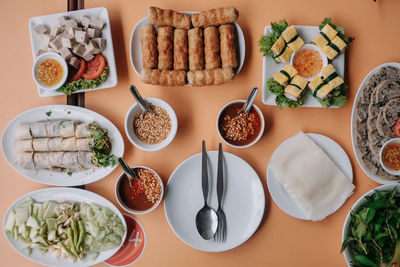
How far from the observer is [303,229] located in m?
2.24

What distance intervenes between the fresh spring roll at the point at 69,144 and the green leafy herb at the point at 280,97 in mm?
1439

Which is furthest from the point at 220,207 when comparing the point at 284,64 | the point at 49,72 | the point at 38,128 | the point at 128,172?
the point at 49,72

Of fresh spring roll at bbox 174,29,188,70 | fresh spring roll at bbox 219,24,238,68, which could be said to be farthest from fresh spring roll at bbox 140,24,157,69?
fresh spring roll at bbox 219,24,238,68

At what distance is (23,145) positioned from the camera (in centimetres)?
223

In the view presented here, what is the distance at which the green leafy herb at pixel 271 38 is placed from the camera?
7.08ft

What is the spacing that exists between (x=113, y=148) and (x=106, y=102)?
1.16ft

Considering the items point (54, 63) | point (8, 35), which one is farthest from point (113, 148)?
point (8, 35)

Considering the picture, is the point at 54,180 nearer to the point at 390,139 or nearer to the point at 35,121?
the point at 35,121

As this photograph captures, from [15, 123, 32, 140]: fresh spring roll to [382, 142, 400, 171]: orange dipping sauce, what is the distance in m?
2.48

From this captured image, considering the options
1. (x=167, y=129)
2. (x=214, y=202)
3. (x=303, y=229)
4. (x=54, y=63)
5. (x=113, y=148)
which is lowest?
(x=303, y=229)

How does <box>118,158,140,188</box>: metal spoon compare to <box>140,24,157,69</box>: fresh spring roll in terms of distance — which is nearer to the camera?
<box>118,158,140,188</box>: metal spoon

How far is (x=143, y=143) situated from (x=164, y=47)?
695 millimetres

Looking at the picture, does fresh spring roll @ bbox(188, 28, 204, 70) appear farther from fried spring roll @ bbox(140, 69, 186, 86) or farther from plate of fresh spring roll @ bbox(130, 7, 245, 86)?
fried spring roll @ bbox(140, 69, 186, 86)

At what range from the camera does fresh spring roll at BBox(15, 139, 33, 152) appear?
87.9 inches
